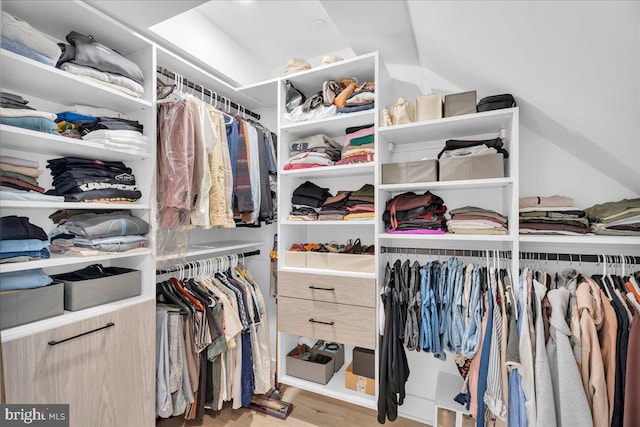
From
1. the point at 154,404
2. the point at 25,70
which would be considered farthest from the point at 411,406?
the point at 25,70

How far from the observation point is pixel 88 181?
139 cm

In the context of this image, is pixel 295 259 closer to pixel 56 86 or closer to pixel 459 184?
pixel 459 184

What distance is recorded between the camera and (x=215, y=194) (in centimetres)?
171

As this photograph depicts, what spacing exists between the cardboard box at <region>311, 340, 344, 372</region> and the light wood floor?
0.26 meters

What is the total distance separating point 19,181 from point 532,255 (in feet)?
8.22

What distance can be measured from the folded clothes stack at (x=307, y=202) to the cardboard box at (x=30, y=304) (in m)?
1.23

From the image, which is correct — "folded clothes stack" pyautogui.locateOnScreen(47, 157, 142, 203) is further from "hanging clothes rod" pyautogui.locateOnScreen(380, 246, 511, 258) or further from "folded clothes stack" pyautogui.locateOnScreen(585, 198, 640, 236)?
"folded clothes stack" pyautogui.locateOnScreen(585, 198, 640, 236)

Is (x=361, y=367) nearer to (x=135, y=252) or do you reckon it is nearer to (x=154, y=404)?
(x=154, y=404)

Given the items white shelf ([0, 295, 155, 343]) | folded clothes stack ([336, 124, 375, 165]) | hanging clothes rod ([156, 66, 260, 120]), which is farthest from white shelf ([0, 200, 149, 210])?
folded clothes stack ([336, 124, 375, 165])

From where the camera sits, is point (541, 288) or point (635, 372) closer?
point (635, 372)

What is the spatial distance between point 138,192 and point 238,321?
3.20 ft

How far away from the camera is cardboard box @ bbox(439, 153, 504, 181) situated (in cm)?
152

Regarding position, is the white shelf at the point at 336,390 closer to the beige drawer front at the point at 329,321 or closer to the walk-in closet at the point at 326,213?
the walk-in closet at the point at 326,213

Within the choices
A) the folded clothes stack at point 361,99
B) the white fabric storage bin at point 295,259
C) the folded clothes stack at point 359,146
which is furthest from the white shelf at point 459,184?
the white fabric storage bin at point 295,259
